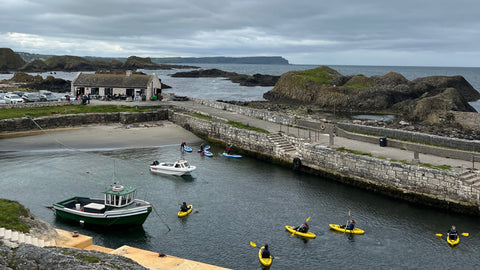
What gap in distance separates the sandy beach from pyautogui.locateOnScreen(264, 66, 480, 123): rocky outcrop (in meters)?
38.2

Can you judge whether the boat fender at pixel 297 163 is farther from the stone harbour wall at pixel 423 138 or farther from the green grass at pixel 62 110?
the green grass at pixel 62 110

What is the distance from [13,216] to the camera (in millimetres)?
20312

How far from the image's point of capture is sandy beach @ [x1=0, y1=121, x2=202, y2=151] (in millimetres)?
45219

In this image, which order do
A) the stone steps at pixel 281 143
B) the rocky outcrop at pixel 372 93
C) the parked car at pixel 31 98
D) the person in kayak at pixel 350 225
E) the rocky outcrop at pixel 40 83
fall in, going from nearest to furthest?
the person in kayak at pixel 350 225 → the stone steps at pixel 281 143 → the parked car at pixel 31 98 → the rocky outcrop at pixel 372 93 → the rocky outcrop at pixel 40 83

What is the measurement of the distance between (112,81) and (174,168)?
3565 cm

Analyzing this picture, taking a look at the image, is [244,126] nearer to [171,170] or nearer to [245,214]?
[171,170]

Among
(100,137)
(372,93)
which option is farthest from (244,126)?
(372,93)

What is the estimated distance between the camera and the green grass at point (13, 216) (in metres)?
19.4

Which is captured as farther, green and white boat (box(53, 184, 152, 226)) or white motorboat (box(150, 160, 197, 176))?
white motorboat (box(150, 160, 197, 176))

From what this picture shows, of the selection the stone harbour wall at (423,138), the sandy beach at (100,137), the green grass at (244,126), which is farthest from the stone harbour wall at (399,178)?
the sandy beach at (100,137)

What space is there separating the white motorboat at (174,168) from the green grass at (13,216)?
15.7 meters

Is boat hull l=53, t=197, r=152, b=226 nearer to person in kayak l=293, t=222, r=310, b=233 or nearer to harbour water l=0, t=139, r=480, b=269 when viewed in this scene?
harbour water l=0, t=139, r=480, b=269

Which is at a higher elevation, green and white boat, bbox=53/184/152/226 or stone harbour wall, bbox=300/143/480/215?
stone harbour wall, bbox=300/143/480/215

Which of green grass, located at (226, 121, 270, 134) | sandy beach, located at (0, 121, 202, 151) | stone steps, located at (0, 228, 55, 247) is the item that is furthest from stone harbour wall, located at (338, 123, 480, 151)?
stone steps, located at (0, 228, 55, 247)
